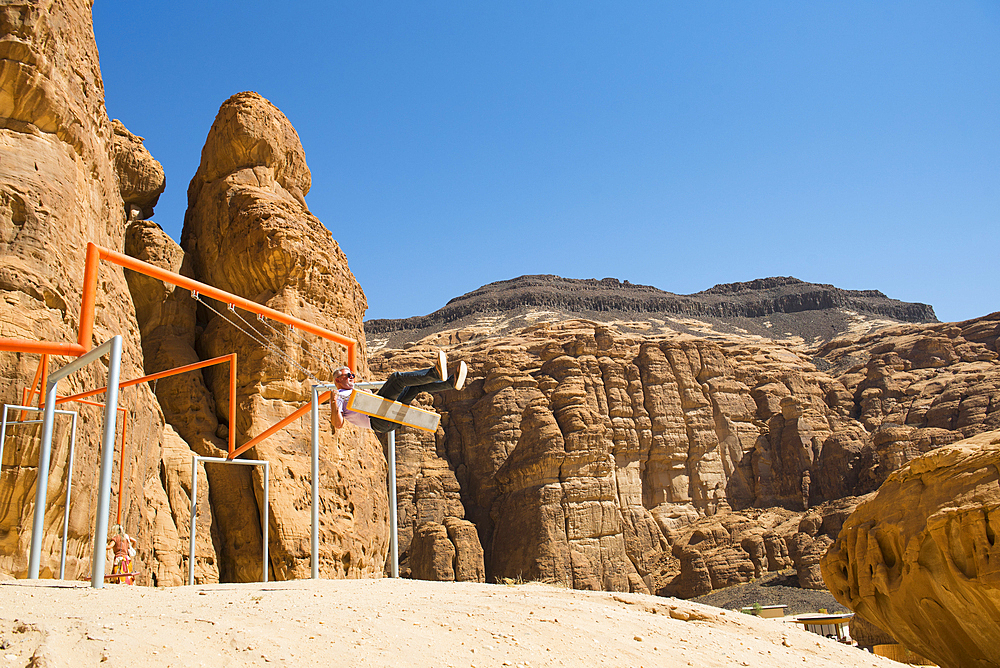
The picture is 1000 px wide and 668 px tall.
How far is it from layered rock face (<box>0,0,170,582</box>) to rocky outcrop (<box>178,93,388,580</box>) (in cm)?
224

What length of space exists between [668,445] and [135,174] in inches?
1482

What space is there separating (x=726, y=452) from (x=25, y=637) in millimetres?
52822

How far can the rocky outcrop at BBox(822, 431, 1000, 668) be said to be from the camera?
12203mm

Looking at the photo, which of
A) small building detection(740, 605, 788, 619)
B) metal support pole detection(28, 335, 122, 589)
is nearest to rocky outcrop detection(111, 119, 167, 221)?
metal support pole detection(28, 335, 122, 589)

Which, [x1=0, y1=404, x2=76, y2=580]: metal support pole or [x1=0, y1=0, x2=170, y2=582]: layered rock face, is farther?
[x1=0, y1=0, x2=170, y2=582]: layered rock face

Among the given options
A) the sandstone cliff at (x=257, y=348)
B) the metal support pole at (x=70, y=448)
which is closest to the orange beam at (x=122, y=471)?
the metal support pole at (x=70, y=448)

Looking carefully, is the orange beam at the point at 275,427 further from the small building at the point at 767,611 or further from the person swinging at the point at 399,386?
the small building at the point at 767,611

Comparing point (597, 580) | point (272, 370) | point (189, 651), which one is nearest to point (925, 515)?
point (189, 651)

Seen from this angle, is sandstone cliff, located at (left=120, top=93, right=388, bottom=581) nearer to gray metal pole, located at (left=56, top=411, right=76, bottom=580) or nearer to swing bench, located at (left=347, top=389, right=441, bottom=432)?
gray metal pole, located at (left=56, top=411, right=76, bottom=580)

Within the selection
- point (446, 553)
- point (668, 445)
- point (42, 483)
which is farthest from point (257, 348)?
point (668, 445)

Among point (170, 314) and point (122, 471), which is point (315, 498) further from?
point (170, 314)

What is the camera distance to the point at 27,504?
14844 millimetres

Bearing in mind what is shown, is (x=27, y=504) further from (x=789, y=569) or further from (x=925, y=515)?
(x=789, y=569)

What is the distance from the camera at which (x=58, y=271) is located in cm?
1694
